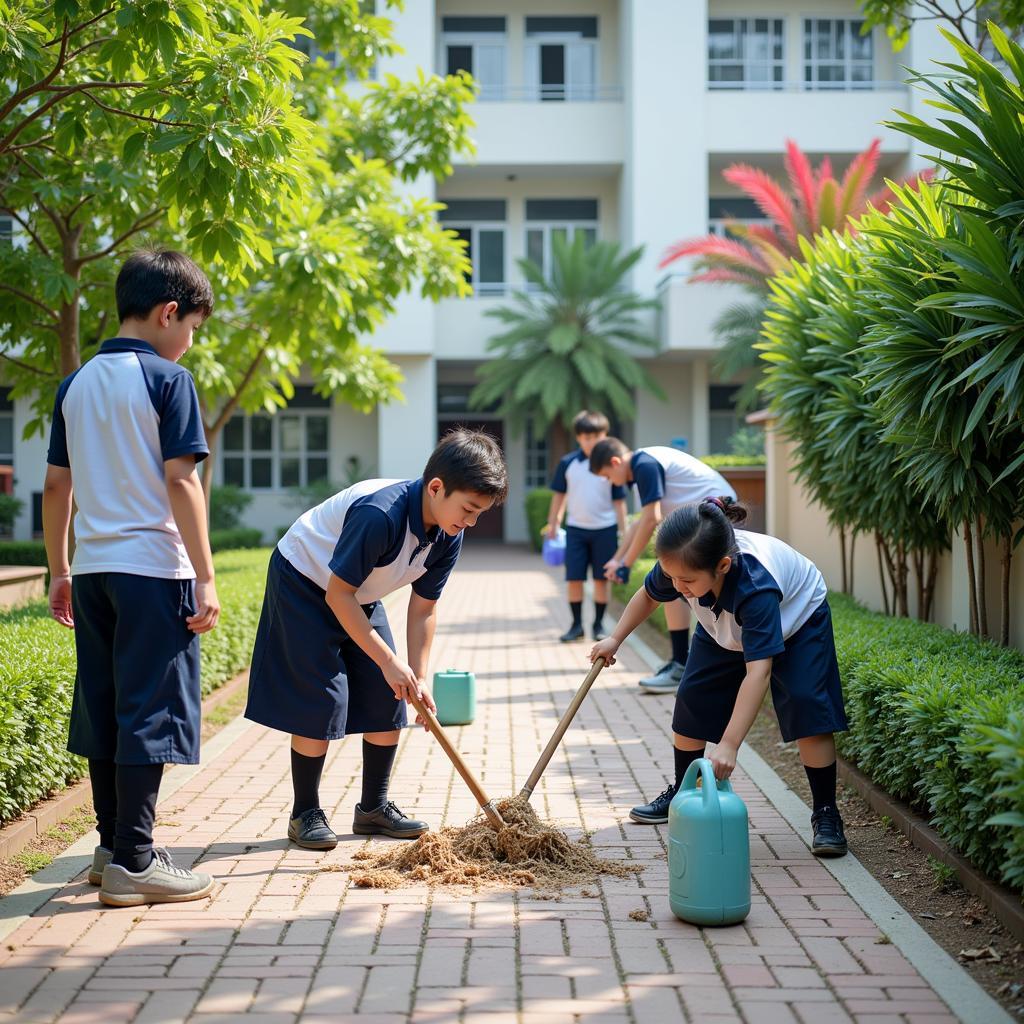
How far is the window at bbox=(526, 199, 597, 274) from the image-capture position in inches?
992

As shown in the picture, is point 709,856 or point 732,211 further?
point 732,211

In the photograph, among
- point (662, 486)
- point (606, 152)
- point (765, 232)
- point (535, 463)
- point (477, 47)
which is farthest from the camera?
point (535, 463)

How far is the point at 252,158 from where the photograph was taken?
5293mm

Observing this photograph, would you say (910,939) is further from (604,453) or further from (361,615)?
(604,453)

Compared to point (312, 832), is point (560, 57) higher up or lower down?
higher up

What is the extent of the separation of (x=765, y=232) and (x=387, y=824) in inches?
604

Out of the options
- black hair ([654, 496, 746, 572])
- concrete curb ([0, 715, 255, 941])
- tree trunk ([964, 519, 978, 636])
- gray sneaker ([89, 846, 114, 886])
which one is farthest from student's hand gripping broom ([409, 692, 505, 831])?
tree trunk ([964, 519, 978, 636])

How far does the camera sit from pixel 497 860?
4.29 m

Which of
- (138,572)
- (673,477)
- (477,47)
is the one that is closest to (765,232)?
(477,47)

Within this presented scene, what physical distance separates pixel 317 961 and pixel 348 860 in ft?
3.23

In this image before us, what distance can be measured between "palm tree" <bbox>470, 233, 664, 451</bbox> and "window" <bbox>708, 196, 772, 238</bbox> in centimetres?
247

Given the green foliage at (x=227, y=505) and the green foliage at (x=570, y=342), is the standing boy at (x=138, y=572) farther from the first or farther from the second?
the green foliage at (x=227, y=505)

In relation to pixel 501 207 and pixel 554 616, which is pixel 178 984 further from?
pixel 501 207

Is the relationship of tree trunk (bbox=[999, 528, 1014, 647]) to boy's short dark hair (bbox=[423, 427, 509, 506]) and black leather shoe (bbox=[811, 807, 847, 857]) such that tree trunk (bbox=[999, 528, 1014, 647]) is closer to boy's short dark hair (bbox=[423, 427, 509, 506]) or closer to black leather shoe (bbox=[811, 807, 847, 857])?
black leather shoe (bbox=[811, 807, 847, 857])
